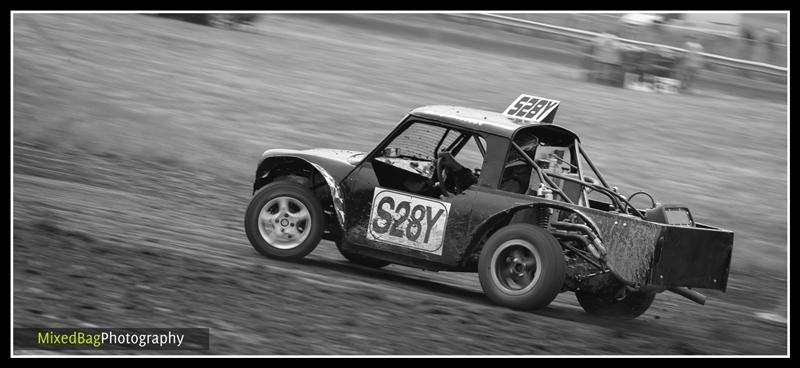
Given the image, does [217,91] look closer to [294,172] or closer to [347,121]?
[347,121]

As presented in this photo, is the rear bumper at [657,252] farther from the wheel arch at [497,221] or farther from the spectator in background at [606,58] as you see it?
the spectator in background at [606,58]

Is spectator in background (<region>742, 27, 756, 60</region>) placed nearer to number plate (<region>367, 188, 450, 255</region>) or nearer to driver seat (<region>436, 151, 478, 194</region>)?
driver seat (<region>436, 151, 478, 194</region>)

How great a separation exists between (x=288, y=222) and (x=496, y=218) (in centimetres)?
177

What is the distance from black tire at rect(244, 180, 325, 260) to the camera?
8.75 metres

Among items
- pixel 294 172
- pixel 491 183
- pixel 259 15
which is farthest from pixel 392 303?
pixel 259 15

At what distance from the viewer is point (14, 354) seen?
5.54 metres

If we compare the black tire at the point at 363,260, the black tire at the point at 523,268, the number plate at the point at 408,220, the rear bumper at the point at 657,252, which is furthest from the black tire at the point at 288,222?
the rear bumper at the point at 657,252

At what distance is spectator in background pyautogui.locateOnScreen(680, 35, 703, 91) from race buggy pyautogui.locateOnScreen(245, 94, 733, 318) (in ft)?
46.0

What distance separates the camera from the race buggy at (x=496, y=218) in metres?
7.76

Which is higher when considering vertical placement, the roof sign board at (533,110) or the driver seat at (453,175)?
the roof sign board at (533,110)

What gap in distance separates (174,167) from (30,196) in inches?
130

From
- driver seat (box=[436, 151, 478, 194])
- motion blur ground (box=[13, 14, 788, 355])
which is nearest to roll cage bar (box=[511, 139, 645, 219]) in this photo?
driver seat (box=[436, 151, 478, 194])

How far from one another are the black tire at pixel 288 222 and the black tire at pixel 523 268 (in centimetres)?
145

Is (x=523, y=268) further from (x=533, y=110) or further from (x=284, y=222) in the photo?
(x=284, y=222)
